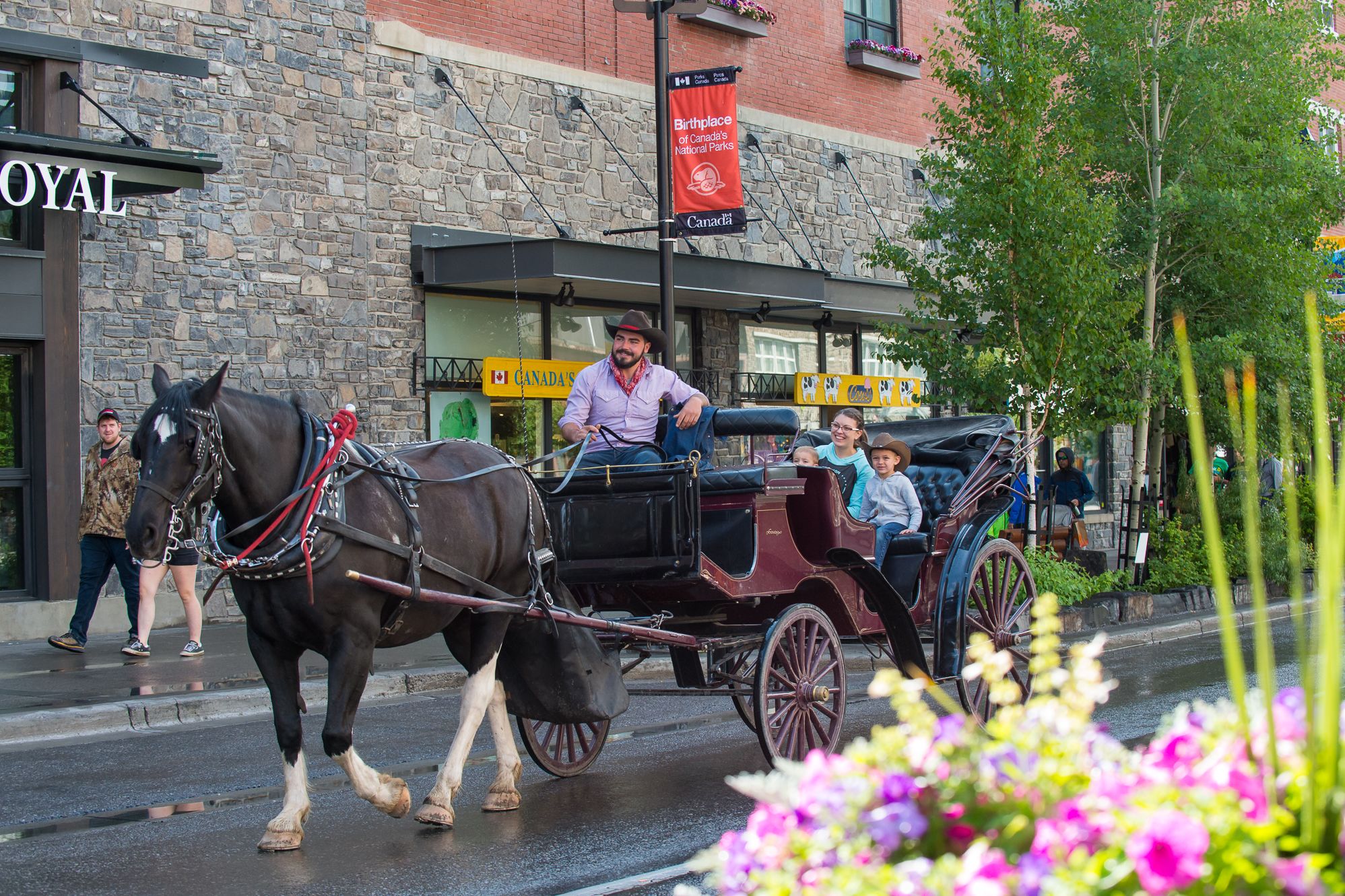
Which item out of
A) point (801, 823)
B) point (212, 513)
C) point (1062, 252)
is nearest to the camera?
point (801, 823)

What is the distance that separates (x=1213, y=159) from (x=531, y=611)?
1339 cm

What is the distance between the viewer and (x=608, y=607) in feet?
25.6

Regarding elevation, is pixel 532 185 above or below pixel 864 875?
above

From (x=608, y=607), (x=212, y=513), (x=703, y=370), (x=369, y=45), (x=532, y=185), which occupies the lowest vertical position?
(x=608, y=607)

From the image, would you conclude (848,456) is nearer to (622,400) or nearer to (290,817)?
(622,400)

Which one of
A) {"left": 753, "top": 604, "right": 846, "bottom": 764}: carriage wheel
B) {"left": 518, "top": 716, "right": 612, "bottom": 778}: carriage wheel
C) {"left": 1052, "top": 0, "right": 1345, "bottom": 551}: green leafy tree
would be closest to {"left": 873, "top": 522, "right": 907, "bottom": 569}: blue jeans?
{"left": 753, "top": 604, "right": 846, "bottom": 764}: carriage wheel

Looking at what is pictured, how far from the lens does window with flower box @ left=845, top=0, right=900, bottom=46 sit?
23.1 meters

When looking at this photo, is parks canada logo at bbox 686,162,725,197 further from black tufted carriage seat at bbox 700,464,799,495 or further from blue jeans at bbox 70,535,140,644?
black tufted carriage seat at bbox 700,464,799,495

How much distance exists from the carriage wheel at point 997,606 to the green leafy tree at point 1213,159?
8.17m

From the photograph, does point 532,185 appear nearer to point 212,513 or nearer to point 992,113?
point 992,113

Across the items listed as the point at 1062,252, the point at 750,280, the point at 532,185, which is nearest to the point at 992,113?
the point at 1062,252

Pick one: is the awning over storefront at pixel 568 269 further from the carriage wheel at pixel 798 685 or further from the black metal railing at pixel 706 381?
the carriage wheel at pixel 798 685

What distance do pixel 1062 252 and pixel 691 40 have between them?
23.7ft

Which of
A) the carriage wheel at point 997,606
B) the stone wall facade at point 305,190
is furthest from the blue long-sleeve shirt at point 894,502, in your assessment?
the stone wall facade at point 305,190
